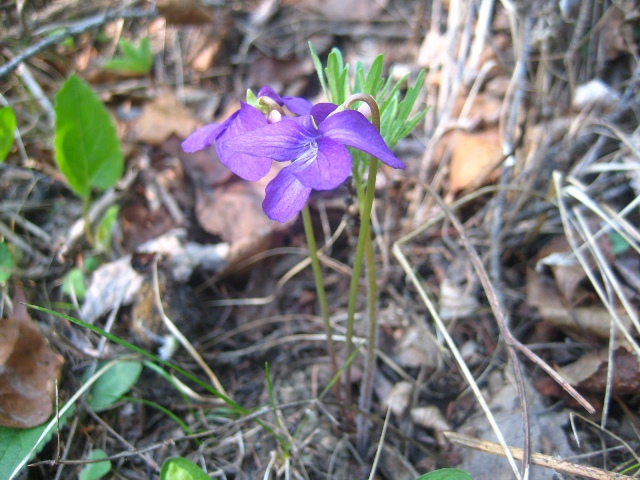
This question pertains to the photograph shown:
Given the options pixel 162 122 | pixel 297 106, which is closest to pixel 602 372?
pixel 297 106

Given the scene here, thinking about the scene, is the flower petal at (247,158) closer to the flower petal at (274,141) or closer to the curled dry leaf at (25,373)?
the flower petal at (274,141)

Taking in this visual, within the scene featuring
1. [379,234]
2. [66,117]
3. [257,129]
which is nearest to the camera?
[257,129]

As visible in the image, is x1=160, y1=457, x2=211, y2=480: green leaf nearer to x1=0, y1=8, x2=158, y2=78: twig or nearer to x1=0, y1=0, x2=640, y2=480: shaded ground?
x1=0, y1=0, x2=640, y2=480: shaded ground

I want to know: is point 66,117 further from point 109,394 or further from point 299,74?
point 299,74

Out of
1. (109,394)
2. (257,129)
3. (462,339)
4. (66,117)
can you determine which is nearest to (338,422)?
(462,339)

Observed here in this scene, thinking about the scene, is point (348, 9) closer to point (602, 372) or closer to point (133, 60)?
point (133, 60)
